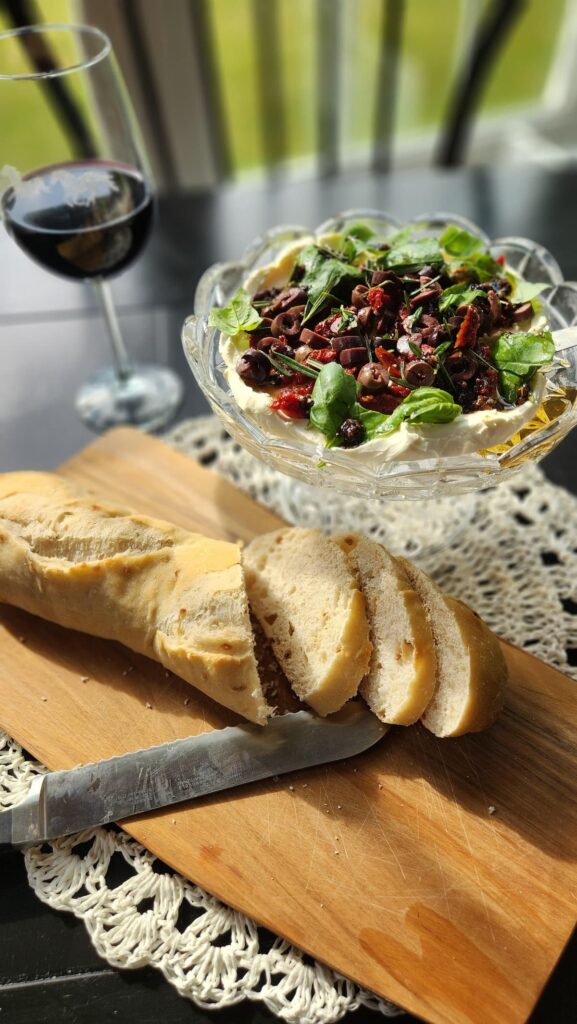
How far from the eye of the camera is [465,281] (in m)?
2.17

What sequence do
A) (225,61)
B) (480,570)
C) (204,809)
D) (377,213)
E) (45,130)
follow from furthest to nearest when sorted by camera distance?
(225,61) < (45,130) < (377,213) < (480,570) < (204,809)

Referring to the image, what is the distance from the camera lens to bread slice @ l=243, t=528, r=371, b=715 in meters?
1.91

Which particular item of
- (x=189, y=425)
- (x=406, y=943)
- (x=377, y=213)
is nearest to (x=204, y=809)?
(x=406, y=943)

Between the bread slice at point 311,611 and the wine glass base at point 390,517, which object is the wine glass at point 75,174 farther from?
the bread slice at point 311,611

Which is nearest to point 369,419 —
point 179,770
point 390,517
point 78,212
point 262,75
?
point 390,517

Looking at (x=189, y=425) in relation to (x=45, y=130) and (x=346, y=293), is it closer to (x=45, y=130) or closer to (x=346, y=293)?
(x=346, y=293)

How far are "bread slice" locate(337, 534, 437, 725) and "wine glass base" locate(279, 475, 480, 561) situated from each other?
437 mm

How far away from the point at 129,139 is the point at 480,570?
1.68 metres

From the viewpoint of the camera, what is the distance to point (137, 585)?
2.04 m

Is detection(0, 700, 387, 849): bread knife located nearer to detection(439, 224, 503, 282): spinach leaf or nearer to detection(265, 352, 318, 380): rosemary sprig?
detection(265, 352, 318, 380): rosemary sprig

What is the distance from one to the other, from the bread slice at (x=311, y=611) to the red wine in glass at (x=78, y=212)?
39.7 inches

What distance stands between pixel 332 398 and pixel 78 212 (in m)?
1.04

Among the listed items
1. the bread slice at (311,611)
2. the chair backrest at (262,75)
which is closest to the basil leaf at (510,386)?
the bread slice at (311,611)

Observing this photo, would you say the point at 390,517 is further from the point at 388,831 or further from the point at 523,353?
the point at 388,831
